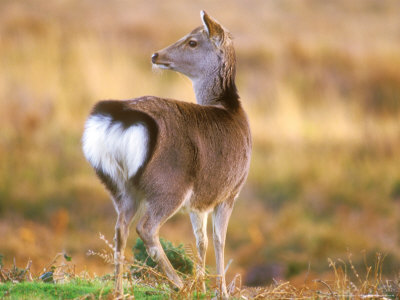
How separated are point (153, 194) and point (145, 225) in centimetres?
23

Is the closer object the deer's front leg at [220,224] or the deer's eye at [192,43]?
the deer's front leg at [220,224]

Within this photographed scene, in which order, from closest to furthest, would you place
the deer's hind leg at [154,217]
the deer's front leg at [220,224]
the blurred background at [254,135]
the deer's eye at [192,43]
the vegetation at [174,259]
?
the deer's hind leg at [154,217]
the deer's front leg at [220,224]
the vegetation at [174,259]
the deer's eye at [192,43]
the blurred background at [254,135]

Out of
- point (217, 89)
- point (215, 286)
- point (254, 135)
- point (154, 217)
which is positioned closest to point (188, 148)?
point (154, 217)

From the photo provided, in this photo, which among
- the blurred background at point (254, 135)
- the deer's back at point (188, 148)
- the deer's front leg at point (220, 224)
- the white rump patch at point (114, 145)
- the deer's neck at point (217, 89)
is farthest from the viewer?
the blurred background at point (254, 135)

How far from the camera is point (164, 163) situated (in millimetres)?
4910

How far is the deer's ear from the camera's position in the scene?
663 centimetres

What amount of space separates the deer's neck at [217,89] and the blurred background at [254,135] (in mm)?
4089

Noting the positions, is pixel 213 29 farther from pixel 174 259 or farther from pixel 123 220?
pixel 123 220

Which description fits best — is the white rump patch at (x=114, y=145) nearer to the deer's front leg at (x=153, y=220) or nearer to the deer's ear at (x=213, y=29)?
the deer's front leg at (x=153, y=220)

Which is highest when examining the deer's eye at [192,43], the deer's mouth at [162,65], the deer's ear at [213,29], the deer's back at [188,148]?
the deer's ear at [213,29]

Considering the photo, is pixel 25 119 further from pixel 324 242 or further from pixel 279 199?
pixel 324 242

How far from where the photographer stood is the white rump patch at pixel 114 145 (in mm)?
4715

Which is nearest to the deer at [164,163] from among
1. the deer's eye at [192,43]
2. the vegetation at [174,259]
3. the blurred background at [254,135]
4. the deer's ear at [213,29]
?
the vegetation at [174,259]

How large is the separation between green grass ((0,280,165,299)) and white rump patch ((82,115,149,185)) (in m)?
0.89
